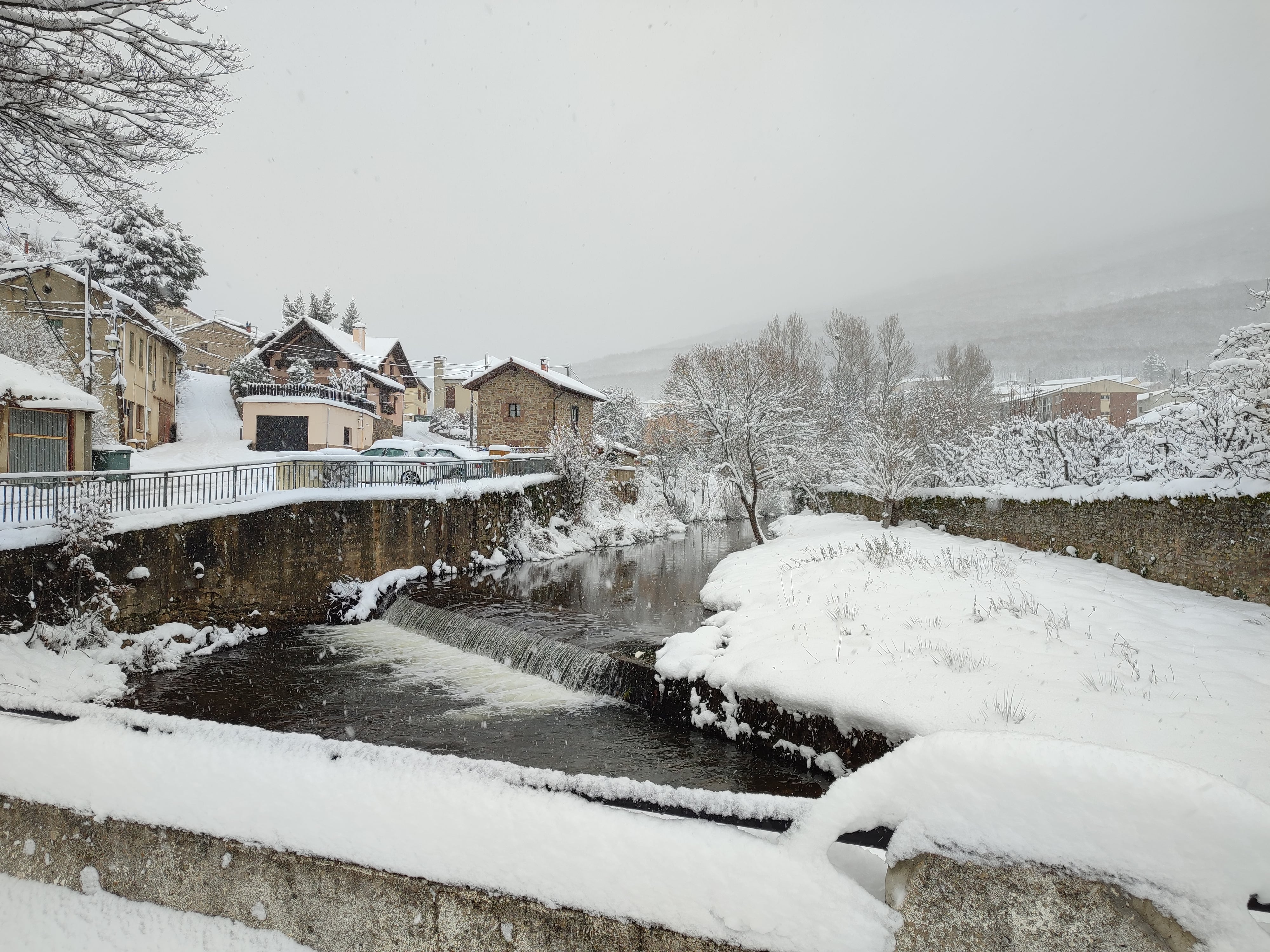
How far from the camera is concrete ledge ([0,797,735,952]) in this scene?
6.22 ft

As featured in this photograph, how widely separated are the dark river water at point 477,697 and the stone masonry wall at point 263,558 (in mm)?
1042

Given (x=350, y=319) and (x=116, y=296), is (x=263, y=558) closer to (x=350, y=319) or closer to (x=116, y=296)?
(x=116, y=296)

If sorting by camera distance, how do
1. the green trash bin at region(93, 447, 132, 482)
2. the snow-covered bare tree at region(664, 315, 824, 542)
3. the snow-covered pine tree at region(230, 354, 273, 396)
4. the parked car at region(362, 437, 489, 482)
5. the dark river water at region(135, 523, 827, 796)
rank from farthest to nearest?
the snow-covered pine tree at region(230, 354, 273, 396), the snow-covered bare tree at region(664, 315, 824, 542), the parked car at region(362, 437, 489, 482), the green trash bin at region(93, 447, 132, 482), the dark river water at region(135, 523, 827, 796)

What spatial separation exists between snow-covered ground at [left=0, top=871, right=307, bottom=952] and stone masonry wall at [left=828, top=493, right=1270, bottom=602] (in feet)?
40.1

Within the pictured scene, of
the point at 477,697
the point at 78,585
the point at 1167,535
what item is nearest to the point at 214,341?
the point at 78,585

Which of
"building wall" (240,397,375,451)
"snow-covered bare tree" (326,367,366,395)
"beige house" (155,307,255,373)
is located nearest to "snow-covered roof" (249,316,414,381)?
"snow-covered bare tree" (326,367,366,395)

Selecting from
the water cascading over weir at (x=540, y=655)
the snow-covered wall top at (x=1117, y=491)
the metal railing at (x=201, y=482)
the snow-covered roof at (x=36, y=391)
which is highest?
the snow-covered roof at (x=36, y=391)

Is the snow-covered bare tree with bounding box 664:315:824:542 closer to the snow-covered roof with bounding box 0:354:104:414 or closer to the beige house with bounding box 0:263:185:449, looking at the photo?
the snow-covered roof with bounding box 0:354:104:414

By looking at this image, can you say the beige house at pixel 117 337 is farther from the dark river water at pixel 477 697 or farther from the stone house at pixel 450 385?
the stone house at pixel 450 385

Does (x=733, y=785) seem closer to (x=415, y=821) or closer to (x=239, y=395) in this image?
(x=415, y=821)

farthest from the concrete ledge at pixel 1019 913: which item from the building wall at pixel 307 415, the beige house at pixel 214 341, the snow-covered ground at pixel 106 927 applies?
the beige house at pixel 214 341

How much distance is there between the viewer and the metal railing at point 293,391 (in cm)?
3197

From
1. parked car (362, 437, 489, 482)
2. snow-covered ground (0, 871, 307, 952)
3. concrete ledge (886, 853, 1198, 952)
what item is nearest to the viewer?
concrete ledge (886, 853, 1198, 952)

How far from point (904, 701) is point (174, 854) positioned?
649 centimetres
